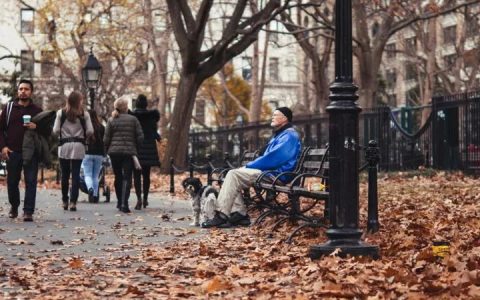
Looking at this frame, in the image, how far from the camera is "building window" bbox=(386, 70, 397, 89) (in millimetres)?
76625

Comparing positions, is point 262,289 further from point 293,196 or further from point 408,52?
point 408,52

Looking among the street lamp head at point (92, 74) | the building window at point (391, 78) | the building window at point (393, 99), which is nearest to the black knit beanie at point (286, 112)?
the street lamp head at point (92, 74)

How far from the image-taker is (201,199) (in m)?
13.7

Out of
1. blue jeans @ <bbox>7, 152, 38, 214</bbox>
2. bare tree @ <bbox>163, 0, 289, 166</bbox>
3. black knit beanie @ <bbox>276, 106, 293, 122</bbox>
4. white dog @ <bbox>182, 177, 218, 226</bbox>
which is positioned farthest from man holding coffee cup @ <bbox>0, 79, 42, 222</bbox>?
bare tree @ <bbox>163, 0, 289, 166</bbox>

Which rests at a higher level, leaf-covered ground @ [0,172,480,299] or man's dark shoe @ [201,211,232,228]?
man's dark shoe @ [201,211,232,228]

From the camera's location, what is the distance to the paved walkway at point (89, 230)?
36.5 ft

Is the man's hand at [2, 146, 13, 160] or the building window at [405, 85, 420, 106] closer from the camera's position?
the man's hand at [2, 146, 13, 160]

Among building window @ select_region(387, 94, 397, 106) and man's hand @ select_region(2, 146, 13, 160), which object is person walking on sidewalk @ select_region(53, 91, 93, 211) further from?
building window @ select_region(387, 94, 397, 106)

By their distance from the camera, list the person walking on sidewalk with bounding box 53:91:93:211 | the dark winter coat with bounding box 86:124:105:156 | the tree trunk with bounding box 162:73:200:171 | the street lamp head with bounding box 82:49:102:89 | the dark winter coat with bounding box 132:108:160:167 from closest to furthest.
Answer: the person walking on sidewalk with bounding box 53:91:93:211 → the dark winter coat with bounding box 132:108:160:167 → the dark winter coat with bounding box 86:124:105:156 → the street lamp head with bounding box 82:49:102:89 → the tree trunk with bounding box 162:73:200:171

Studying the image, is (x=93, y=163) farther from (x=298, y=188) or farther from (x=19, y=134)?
(x=298, y=188)

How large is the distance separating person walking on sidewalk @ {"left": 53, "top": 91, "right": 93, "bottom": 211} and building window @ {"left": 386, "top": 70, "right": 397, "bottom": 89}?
60241 mm

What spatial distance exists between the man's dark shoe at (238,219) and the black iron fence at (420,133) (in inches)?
472

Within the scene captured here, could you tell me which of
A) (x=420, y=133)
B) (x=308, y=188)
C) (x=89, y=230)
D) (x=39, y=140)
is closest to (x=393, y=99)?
(x=420, y=133)

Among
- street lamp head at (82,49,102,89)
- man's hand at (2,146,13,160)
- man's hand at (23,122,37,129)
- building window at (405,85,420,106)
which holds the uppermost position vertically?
building window at (405,85,420,106)
